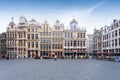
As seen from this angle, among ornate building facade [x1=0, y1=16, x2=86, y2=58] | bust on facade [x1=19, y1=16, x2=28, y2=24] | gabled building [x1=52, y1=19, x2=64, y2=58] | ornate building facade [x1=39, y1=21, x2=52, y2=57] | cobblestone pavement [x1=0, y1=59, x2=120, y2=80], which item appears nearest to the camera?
cobblestone pavement [x1=0, y1=59, x2=120, y2=80]

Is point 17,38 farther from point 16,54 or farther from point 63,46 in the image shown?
point 63,46

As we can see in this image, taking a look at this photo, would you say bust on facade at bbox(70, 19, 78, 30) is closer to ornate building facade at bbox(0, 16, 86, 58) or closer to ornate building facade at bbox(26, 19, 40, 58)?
ornate building facade at bbox(0, 16, 86, 58)

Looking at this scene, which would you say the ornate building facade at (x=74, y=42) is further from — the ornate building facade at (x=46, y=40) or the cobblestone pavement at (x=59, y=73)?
the cobblestone pavement at (x=59, y=73)

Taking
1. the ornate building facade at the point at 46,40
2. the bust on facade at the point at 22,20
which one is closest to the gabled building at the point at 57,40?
the ornate building facade at the point at 46,40

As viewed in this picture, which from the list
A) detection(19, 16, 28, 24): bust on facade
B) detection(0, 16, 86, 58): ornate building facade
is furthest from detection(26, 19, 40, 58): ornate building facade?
detection(19, 16, 28, 24): bust on facade

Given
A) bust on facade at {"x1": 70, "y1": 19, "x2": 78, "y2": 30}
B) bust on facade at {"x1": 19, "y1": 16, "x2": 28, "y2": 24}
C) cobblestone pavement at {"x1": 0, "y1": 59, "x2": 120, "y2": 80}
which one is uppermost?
bust on facade at {"x1": 19, "y1": 16, "x2": 28, "y2": 24}

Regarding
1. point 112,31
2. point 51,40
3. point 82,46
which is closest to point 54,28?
point 51,40

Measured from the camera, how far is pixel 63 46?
280ft

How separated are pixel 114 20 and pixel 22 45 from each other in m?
38.0

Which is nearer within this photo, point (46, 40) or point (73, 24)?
point (46, 40)

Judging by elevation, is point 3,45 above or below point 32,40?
below

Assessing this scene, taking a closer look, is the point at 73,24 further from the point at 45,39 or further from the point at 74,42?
the point at 45,39

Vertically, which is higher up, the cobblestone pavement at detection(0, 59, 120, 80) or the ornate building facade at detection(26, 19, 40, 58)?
the ornate building facade at detection(26, 19, 40, 58)

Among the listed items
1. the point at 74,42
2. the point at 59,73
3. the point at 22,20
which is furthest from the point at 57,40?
the point at 59,73
